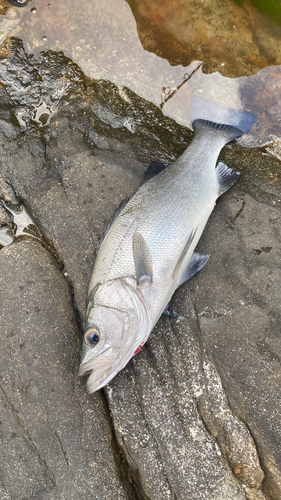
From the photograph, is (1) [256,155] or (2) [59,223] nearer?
(2) [59,223]

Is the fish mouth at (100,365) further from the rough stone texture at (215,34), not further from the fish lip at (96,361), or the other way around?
the rough stone texture at (215,34)

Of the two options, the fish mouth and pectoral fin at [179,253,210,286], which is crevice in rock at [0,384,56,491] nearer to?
the fish mouth

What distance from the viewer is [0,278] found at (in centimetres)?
326

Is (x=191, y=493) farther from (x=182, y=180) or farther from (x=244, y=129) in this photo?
(x=244, y=129)

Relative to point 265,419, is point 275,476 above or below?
below

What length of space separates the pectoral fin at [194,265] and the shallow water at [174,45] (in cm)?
167

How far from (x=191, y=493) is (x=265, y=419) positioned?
0.88 metres

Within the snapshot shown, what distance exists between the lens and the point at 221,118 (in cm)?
358

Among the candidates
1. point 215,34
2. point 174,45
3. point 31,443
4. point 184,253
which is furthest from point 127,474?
point 215,34

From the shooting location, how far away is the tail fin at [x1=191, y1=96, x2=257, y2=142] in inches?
138

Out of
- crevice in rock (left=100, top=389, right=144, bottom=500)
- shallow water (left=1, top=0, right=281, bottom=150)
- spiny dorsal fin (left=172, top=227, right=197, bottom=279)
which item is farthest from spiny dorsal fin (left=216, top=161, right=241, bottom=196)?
crevice in rock (left=100, top=389, right=144, bottom=500)

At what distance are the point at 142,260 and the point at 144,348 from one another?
0.89 meters

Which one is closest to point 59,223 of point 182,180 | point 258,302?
point 182,180

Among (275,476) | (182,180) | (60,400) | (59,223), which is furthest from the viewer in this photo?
(59,223)
